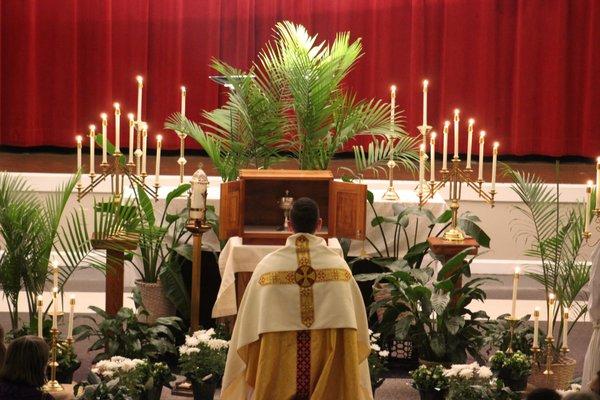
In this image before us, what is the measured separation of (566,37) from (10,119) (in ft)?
18.5

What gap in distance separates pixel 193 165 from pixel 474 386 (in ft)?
20.4

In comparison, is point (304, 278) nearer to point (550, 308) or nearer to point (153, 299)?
point (550, 308)

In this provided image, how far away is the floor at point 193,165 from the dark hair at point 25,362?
22.5ft

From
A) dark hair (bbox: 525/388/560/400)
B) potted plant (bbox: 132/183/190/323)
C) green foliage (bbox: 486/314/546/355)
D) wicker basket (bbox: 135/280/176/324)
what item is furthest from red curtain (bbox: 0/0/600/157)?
dark hair (bbox: 525/388/560/400)

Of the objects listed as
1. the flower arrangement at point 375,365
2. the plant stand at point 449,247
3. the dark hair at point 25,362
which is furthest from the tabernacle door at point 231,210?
the dark hair at point 25,362

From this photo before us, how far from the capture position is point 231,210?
8641 mm

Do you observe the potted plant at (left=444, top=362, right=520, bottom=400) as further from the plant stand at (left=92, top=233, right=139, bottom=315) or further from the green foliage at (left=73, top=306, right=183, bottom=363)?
the plant stand at (left=92, top=233, right=139, bottom=315)

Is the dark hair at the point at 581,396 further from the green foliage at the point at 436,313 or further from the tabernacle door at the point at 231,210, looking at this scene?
the tabernacle door at the point at 231,210

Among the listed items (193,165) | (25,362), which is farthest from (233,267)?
(193,165)

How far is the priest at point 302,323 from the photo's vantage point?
6.58 metres

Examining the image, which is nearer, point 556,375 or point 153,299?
point 556,375

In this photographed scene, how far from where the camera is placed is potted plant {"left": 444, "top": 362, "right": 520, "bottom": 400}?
7.51m

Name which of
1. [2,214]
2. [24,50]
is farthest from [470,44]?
[2,214]

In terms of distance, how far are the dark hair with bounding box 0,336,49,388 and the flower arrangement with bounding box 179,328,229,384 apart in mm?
2203
